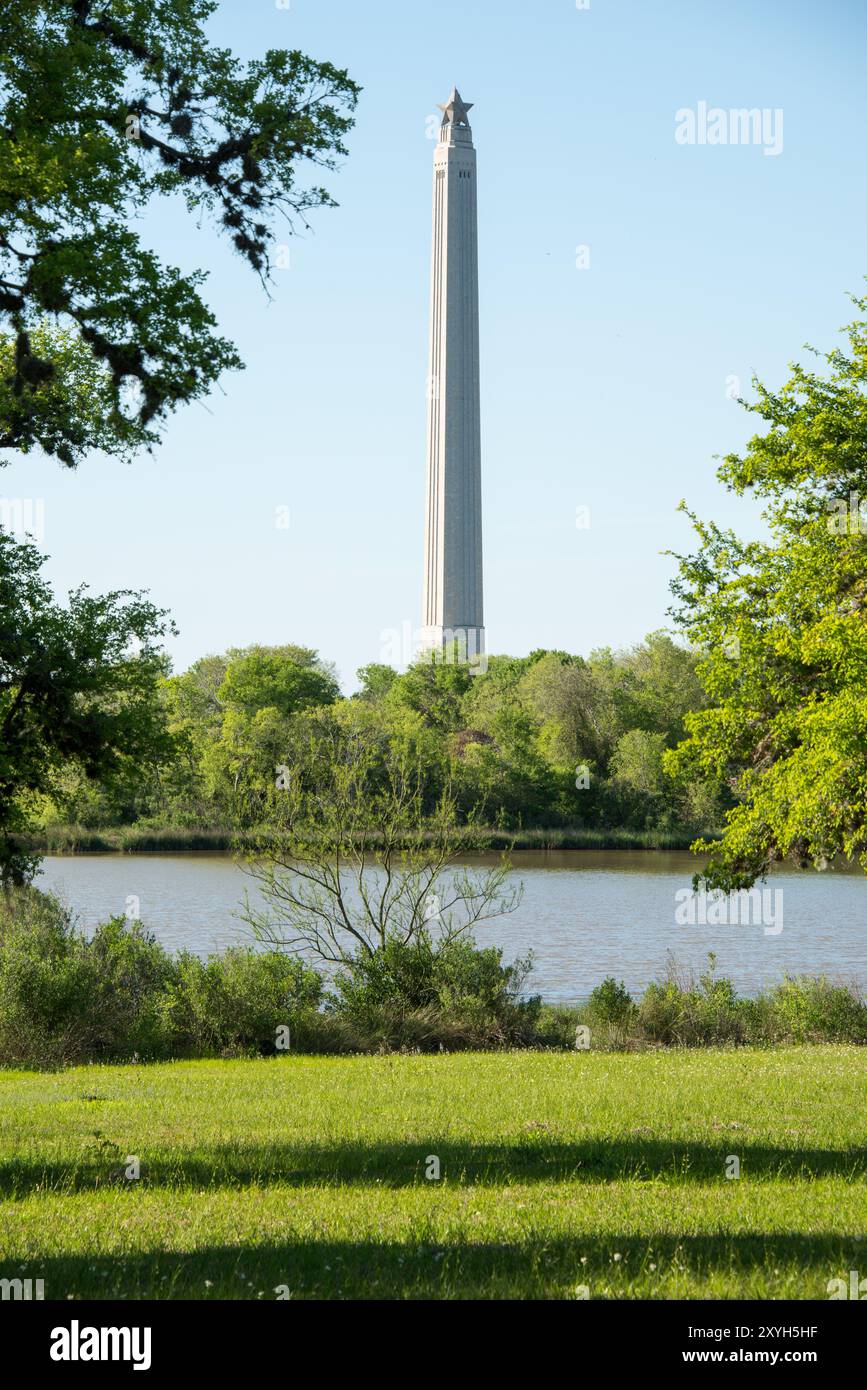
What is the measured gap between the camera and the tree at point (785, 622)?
20938 millimetres

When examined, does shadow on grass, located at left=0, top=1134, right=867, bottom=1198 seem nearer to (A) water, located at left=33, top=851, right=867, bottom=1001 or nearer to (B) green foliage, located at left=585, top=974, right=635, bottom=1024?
(B) green foliage, located at left=585, top=974, right=635, bottom=1024

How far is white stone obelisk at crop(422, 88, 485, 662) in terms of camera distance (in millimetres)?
176500

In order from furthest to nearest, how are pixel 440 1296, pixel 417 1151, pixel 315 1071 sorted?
pixel 315 1071 → pixel 417 1151 → pixel 440 1296

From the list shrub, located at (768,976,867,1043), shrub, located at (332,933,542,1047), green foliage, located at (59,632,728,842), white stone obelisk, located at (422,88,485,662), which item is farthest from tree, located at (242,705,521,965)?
white stone obelisk, located at (422,88,485,662)

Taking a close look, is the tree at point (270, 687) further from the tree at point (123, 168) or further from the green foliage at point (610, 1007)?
the tree at point (123, 168)

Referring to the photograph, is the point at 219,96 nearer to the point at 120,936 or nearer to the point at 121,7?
the point at 121,7

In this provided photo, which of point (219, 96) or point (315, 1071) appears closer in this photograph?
point (219, 96)

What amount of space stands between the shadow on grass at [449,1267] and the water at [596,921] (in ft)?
72.0

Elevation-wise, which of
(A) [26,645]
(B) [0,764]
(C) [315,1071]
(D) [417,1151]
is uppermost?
(A) [26,645]

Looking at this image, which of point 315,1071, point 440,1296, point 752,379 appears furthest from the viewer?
point 752,379

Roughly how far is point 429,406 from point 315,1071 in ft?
549

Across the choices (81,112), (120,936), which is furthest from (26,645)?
(120,936)

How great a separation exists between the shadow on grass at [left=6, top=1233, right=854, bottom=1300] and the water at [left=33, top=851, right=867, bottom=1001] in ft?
72.0
